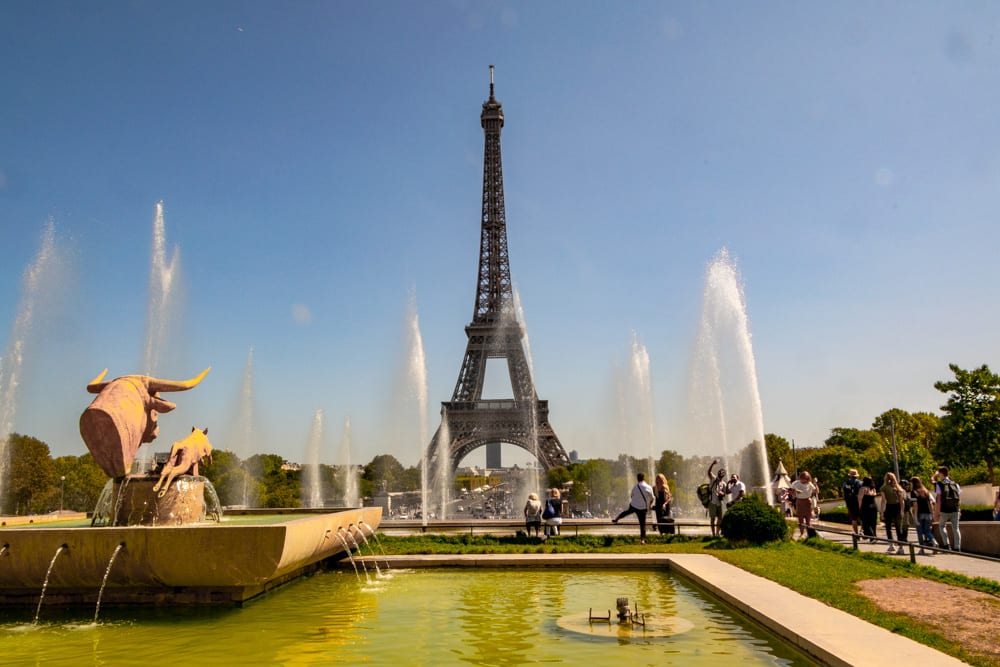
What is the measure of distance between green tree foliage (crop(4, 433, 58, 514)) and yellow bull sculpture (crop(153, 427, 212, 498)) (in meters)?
45.6

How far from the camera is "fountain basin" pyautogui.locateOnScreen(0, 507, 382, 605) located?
29.3 feet

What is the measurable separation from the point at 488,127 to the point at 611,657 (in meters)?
60.3

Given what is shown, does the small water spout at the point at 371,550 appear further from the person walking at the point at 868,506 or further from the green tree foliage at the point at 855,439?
the green tree foliage at the point at 855,439

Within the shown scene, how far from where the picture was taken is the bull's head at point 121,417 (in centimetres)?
1112

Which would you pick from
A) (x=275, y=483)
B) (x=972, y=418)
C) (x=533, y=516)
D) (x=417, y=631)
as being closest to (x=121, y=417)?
(x=417, y=631)

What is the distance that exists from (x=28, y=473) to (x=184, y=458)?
47.6 meters

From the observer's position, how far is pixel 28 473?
5041 centimetres

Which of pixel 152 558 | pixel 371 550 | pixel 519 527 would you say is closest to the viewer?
pixel 152 558

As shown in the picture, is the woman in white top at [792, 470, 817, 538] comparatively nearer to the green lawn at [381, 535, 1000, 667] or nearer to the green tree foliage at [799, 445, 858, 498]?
the green lawn at [381, 535, 1000, 667]

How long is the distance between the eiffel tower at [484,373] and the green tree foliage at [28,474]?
27.7 metres

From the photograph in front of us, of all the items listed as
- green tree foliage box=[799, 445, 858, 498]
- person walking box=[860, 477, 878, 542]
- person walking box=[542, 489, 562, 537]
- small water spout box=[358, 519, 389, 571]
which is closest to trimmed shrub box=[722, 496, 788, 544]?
person walking box=[860, 477, 878, 542]

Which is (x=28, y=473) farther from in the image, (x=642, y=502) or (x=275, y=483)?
(x=642, y=502)

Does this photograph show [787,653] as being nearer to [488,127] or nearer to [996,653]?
[996,653]

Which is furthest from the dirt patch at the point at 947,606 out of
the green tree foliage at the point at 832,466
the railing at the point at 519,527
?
the green tree foliage at the point at 832,466
